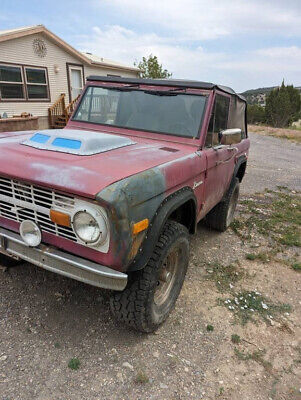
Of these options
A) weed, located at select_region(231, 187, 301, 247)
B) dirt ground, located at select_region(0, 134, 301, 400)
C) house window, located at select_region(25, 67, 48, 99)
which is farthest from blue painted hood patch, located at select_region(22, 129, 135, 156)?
house window, located at select_region(25, 67, 48, 99)

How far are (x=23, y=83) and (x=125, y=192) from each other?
41.7 feet

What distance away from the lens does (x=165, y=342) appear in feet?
8.45

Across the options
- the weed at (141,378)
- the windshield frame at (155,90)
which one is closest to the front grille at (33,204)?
the weed at (141,378)

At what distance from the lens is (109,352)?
7.93ft

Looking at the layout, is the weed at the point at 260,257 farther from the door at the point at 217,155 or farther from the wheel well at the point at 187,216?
the wheel well at the point at 187,216

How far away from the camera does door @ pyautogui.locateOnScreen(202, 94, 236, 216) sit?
10.8 ft

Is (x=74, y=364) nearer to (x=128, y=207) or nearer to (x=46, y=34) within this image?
(x=128, y=207)

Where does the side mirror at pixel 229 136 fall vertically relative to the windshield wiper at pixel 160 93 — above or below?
below

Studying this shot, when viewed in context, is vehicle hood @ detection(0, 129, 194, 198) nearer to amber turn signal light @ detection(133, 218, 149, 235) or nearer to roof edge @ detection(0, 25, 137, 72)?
amber turn signal light @ detection(133, 218, 149, 235)

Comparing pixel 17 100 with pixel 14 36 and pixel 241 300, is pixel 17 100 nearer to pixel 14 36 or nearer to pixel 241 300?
pixel 14 36

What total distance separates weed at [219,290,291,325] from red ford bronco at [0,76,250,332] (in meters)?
0.62

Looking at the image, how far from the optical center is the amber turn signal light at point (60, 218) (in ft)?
6.28

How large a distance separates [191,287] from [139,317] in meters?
1.10

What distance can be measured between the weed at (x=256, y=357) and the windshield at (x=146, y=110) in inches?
80.0
